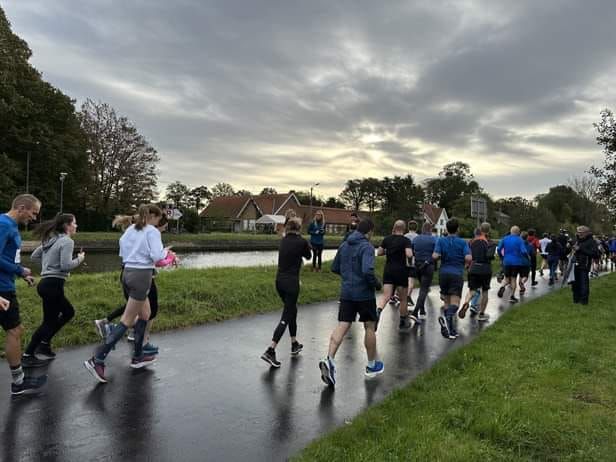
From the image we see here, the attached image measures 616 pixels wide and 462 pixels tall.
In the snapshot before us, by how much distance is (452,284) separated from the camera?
755cm

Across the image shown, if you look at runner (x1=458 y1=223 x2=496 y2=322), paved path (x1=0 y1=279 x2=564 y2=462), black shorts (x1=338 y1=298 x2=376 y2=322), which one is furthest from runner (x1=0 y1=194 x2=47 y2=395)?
runner (x1=458 y1=223 x2=496 y2=322)

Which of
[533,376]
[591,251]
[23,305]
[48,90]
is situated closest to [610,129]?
[591,251]

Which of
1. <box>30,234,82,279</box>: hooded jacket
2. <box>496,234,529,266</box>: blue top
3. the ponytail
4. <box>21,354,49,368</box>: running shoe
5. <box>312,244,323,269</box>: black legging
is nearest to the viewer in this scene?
<box>21,354,49,368</box>: running shoe

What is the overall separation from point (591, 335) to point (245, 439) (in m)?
6.34

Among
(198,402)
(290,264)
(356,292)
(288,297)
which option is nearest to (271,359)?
(288,297)

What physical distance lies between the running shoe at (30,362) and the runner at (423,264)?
6134 millimetres

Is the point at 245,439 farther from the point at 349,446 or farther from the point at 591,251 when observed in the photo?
the point at 591,251

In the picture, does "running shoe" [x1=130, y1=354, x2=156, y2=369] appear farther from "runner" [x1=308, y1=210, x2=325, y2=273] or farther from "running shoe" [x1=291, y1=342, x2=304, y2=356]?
"runner" [x1=308, y1=210, x2=325, y2=273]

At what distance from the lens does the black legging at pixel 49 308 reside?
5238 mm

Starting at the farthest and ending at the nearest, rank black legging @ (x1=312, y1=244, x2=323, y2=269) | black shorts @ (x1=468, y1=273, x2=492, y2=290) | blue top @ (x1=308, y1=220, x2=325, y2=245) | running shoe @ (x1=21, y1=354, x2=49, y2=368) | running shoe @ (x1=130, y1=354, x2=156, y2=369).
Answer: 1. black legging @ (x1=312, y1=244, x2=323, y2=269)
2. blue top @ (x1=308, y1=220, x2=325, y2=245)
3. black shorts @ (x1=468, y1=273, x2=492, y2=290)
4. running shoe @ (x1=130, y1=354, x2=156, y2=369)
5. running shoe @ (x1=21, y1=354, x2=49, y2=368)

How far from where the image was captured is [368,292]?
5.17m

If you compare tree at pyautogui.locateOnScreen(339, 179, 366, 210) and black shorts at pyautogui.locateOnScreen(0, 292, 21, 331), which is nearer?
black shorts at pyautogui.locateOnScreen(0, 292, 21, 331)

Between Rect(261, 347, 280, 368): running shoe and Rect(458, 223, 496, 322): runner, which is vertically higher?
Rect(458, 223, 496, 322): runner

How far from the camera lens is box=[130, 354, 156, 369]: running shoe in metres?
5.46
